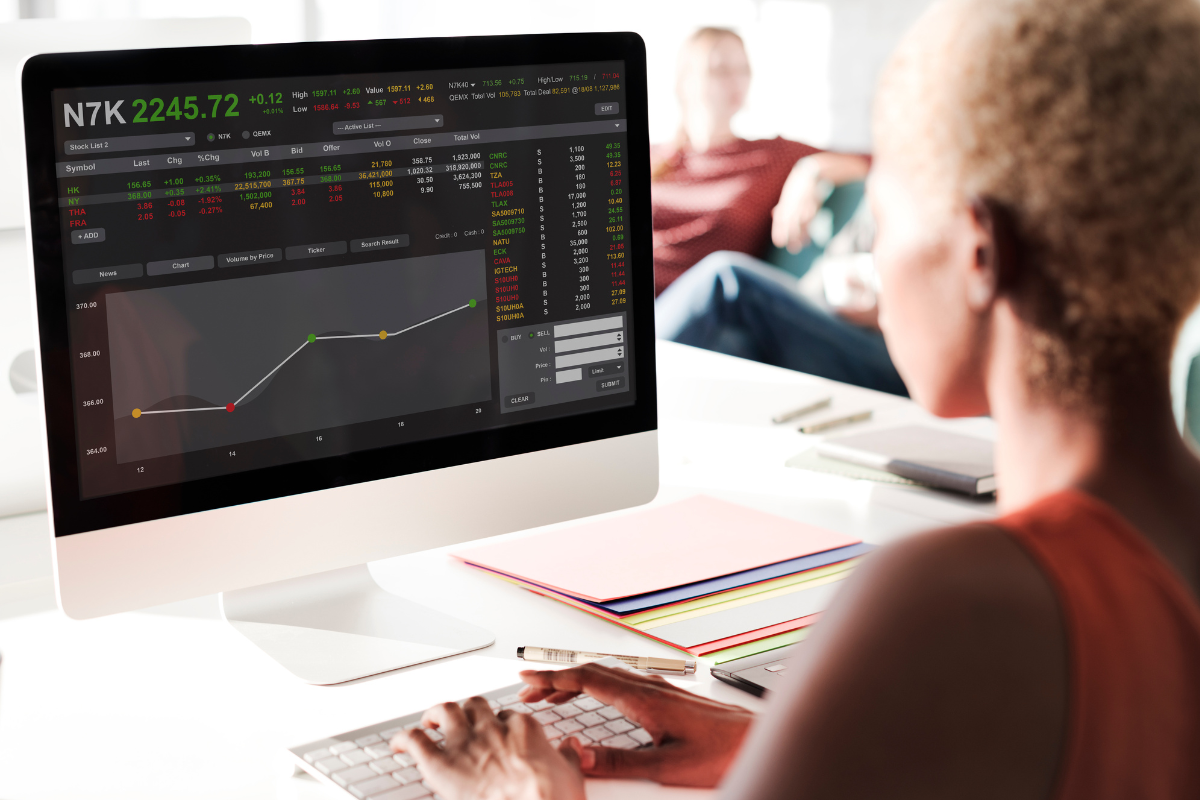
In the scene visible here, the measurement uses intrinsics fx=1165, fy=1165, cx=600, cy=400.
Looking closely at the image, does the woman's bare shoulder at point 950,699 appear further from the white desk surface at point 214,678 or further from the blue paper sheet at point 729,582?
the blue paper sheet at point 729,582

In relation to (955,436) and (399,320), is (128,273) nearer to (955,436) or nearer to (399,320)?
(399,320)

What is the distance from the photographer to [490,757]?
0.81 meters

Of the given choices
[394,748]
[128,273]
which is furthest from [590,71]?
[394,748]

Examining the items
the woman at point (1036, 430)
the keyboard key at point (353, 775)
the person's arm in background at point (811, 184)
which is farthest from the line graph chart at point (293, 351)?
the person's arm in background at point (811, 184)

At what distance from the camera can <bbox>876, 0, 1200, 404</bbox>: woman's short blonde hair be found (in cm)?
48

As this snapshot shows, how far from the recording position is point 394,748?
0.84 m

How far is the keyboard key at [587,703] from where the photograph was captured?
0.90m

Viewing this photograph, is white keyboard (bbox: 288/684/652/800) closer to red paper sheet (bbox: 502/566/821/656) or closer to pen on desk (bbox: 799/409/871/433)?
red paper sheet (bbox: 502/566/821/656)

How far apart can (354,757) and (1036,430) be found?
1.75 feet

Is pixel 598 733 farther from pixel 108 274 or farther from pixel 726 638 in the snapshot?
pixel 108 274

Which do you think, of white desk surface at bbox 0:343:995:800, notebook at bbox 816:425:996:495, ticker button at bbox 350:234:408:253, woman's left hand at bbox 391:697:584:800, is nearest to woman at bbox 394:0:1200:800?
white desk surface at bbox 0:343:995:800

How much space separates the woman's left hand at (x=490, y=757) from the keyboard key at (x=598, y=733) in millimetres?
24

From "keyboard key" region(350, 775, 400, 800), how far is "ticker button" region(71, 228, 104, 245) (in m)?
0.46

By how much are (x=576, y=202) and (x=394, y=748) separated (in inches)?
21.7
